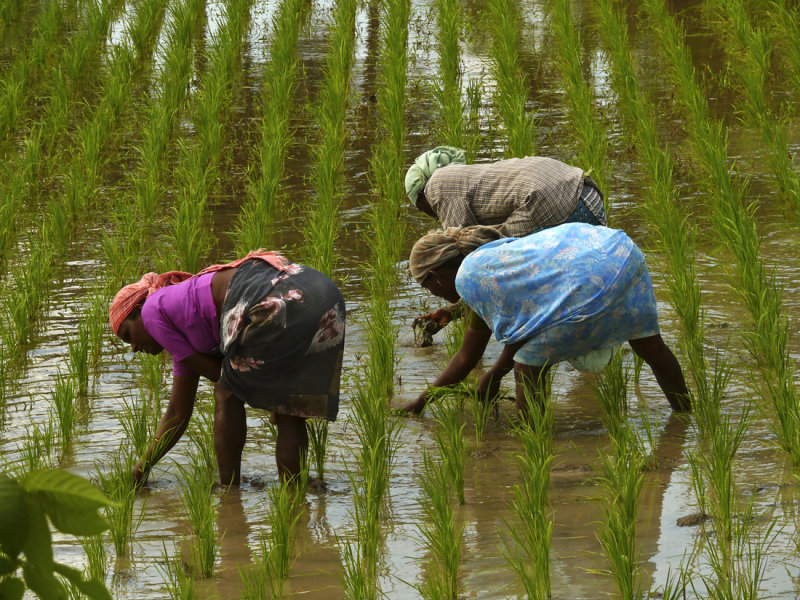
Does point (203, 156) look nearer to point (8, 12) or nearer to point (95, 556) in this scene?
point (95, 556)

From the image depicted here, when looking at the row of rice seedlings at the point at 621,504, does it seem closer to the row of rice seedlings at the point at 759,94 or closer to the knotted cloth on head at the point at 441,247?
the knotted cloth on head at the point at 441,247

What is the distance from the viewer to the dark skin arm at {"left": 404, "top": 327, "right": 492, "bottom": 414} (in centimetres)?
372

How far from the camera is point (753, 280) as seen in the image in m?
4.16

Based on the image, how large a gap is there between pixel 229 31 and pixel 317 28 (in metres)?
1.30

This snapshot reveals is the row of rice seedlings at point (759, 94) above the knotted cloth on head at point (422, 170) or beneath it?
above

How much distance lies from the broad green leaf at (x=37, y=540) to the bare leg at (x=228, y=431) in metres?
2.48

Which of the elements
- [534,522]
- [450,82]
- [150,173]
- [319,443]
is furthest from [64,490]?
[450,82]

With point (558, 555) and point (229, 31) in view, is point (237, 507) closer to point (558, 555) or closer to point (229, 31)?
point (558, 555)

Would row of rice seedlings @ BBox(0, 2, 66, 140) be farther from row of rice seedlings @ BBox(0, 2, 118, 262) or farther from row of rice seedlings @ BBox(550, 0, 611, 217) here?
row of rice seedlings @ BBox(550, 0, 611, 217)

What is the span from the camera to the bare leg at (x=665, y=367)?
3578mm

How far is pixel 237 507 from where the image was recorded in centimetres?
333

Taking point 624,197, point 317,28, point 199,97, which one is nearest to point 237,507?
point 624,197

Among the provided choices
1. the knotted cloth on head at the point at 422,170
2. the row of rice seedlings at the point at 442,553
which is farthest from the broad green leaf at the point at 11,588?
the knotted cloth on head at the point at 422,170

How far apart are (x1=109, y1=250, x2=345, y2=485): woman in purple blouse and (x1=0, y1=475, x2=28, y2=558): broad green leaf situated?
2.32 m
